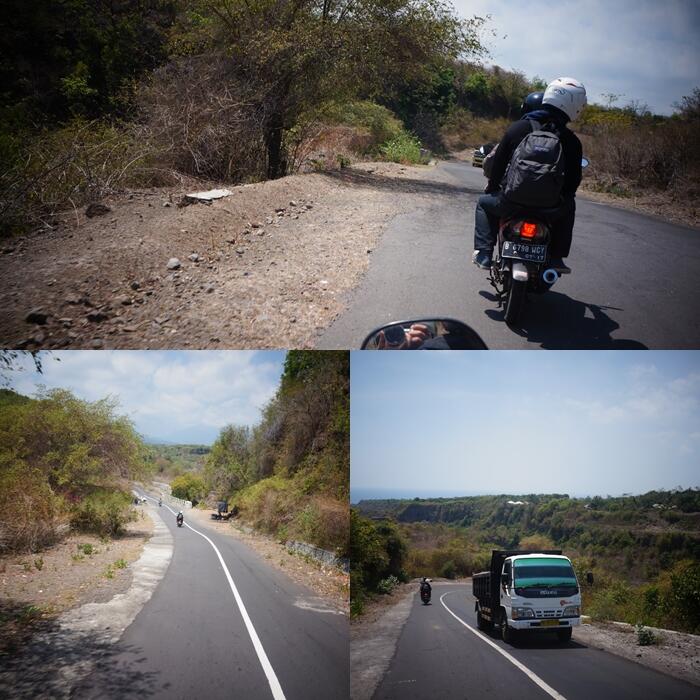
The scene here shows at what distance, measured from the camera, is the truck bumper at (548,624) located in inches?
182

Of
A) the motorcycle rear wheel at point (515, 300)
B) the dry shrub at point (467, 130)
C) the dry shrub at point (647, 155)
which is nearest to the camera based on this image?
the motorcycle rear wheel at point (515, 300)

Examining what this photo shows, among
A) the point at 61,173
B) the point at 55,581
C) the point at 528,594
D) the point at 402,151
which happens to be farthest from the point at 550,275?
the point at 402,151

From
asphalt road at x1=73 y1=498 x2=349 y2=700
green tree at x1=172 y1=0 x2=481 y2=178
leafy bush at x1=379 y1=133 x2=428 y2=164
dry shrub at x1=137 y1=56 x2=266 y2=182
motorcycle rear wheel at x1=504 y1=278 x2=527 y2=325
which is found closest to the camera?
asphalt road at x1=73 y1=498 x2=349 y2=700

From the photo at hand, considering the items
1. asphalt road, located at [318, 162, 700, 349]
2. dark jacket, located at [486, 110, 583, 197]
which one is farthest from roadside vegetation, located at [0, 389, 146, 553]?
dark jacket, located at [486, 110, 583, 197]

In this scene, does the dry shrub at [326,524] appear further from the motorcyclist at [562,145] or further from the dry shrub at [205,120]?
the dry shrub at [205,120]

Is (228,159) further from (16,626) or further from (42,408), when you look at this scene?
(16,626)

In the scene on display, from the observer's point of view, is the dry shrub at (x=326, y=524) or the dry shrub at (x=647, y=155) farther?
the dry shrub at (x=647, y=155)

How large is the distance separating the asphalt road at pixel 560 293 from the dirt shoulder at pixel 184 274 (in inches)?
15.2

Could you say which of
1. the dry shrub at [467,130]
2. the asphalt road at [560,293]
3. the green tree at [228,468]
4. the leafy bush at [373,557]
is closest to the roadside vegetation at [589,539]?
the leafy bush at [373,557]

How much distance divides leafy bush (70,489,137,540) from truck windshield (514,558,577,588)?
4293mm

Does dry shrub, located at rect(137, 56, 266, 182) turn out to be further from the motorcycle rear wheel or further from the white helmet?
the motorcycle rear wheel

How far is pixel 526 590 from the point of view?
5730 mm

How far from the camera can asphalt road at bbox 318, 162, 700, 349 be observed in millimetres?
5547

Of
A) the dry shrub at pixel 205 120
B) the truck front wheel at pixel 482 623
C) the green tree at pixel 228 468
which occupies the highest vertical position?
the dry shrub at pixel 205 120
